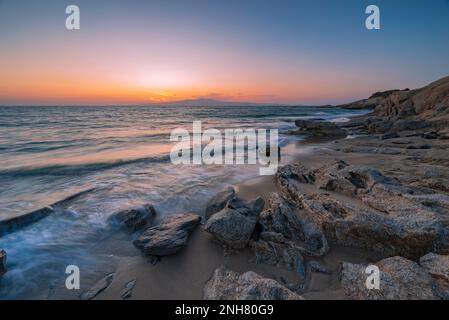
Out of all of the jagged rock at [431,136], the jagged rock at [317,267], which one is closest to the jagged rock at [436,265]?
the jagged rock at [317,267]

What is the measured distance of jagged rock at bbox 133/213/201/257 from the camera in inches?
159

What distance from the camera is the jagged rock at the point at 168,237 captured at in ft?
13.2

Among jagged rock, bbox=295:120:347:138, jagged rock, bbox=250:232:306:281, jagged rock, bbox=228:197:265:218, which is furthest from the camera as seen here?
jagged rock, bbox=295:120:347:138

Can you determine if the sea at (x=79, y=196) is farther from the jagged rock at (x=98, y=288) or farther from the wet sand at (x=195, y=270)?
the wet sand at (x=195, y=270)

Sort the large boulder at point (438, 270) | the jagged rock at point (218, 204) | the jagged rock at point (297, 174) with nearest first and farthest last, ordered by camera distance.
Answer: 1. the large boulder at point (438, 270)
2. the jagged rock at point (218, 204)
3. the jagged rock at point (297, 174)

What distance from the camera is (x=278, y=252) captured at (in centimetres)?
379

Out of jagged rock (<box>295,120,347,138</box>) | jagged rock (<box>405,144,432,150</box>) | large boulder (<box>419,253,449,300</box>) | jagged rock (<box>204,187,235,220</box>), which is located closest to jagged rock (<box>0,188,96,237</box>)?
jagged rock (<box>204,187,235,220</box>)

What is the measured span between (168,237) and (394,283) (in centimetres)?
335

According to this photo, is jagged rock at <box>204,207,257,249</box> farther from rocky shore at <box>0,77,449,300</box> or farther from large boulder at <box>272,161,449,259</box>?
large boulder at <box>272,161,449,259</box>

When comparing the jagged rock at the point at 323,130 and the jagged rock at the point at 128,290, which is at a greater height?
the jagged rock at the point at 323,130

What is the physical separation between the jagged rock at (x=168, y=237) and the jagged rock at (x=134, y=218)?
797mm

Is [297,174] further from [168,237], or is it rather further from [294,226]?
[168,237]

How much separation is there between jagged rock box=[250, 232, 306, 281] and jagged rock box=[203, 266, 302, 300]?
67cm

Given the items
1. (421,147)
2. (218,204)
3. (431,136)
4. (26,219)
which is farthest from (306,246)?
(431,136)
